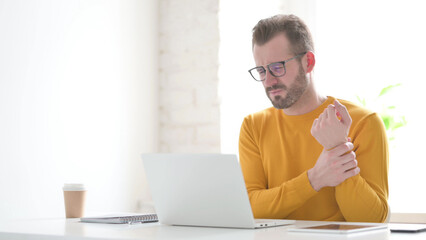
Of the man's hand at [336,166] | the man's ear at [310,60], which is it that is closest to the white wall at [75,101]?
the man's ear at [310,60]

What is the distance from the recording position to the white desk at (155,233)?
3.91 feet

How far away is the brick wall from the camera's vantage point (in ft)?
9.91

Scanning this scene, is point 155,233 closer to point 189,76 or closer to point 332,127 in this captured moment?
point 332,127

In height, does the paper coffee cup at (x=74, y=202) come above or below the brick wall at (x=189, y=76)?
below

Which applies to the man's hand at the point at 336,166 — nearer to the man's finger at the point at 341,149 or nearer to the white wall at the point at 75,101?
the man's finger at the point at 341,149

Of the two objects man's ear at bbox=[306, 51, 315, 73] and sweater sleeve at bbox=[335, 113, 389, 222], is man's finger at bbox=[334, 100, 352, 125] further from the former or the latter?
man's ear at bbox=[306, 51, 315, 73]

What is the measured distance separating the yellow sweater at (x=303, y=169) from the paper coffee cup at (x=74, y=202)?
59cm

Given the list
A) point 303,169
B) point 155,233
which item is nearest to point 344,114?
point 303,169

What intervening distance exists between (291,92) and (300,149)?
21 cm

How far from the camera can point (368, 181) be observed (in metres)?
1.82

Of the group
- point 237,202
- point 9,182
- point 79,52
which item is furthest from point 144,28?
point 237,202

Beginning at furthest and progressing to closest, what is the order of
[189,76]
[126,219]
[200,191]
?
[189,76], [126,219], [200,191]

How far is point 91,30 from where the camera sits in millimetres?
2830

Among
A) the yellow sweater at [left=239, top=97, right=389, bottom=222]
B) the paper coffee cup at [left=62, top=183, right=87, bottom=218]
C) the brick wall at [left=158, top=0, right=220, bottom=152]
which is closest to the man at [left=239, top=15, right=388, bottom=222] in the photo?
the yellow sweater at [left=239, top=97, right=389, bottom=222]
